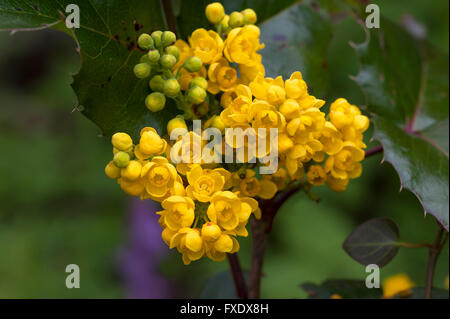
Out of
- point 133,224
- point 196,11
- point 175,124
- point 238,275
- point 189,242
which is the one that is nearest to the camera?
point 189,242

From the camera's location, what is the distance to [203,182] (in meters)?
0.85

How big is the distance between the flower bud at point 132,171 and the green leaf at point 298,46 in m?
0.44

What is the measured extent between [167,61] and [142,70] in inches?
2.1

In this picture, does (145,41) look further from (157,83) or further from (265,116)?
(265,116)

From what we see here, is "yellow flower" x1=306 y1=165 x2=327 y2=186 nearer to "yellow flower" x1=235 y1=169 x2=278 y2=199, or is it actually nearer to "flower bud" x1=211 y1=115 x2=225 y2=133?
"yellow flower" x1=235 y1=169 x2=278 y2=199

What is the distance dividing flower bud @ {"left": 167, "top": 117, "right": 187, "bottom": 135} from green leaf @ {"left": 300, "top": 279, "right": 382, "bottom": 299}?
0.68m

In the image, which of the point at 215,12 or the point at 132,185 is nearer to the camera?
the point at 132,185

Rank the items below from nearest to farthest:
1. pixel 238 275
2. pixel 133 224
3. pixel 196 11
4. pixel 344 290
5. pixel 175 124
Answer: pixel 175 124
pixel 196 11
pixel 238 275
pixel 344 290
pixel 133 224

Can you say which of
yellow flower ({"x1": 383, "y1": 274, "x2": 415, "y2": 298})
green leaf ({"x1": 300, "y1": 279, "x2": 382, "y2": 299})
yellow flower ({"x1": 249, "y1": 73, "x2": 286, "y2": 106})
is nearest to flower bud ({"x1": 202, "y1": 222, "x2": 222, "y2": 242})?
yellow flower ({"x1": 249, "y1": 73, "x2": 286, "y2": 106})

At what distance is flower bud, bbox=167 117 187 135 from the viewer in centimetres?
92

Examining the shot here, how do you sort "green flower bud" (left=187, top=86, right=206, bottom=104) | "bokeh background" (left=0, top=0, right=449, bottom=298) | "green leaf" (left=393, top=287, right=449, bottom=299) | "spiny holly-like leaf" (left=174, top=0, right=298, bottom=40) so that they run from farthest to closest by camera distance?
"bokeh background" (left=0, top=0, right=449, bottom=298), "green leaf" (left=393, top=287, right=449, bottom=299), "spiny holly-like leaf" (left=174, top=0, right=298, bottom=40), "green flower bud" (left=187, top=86, right=206, bottom=104)

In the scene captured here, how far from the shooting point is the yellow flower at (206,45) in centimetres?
95

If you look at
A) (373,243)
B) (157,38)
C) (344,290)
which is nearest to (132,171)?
(157,38)
